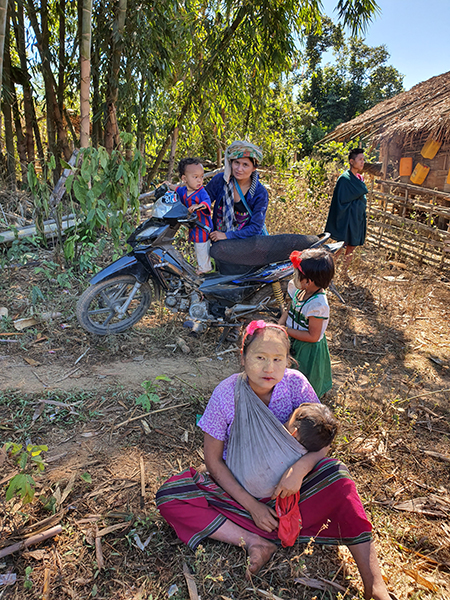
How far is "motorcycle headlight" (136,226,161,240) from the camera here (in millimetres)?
3615

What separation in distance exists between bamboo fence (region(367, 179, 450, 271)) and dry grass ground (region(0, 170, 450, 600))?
236 cm

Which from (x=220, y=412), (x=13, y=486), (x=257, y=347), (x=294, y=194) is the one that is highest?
(x=294, y=194)

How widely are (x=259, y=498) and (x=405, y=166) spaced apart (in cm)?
984

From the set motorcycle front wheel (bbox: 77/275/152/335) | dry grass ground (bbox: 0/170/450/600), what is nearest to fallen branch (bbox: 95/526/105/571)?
dry grass ground (bbox: 0/170/450/600)

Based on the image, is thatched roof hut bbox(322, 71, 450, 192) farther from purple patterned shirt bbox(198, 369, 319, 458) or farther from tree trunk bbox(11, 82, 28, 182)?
purple patterned shirt bbox(198, 369, 319, 458)

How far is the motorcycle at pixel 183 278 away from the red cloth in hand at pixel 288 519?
215cm

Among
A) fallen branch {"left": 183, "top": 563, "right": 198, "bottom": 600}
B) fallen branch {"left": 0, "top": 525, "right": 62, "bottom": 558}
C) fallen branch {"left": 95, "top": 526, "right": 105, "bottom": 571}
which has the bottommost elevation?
fallen branch {"left": 183, "top": 563, "right": 198, "bottom": 600}

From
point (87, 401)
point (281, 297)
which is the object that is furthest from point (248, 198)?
point (87, 401)

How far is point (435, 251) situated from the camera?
6.45 m

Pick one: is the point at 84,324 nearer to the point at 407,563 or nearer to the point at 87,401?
the point at 87,401

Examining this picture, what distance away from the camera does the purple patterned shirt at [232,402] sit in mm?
1876

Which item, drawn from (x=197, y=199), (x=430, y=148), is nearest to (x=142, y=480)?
(x=197, y=199)

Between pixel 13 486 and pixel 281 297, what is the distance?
262 cm

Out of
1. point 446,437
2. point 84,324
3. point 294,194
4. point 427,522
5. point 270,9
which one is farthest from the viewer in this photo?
point 294,194
